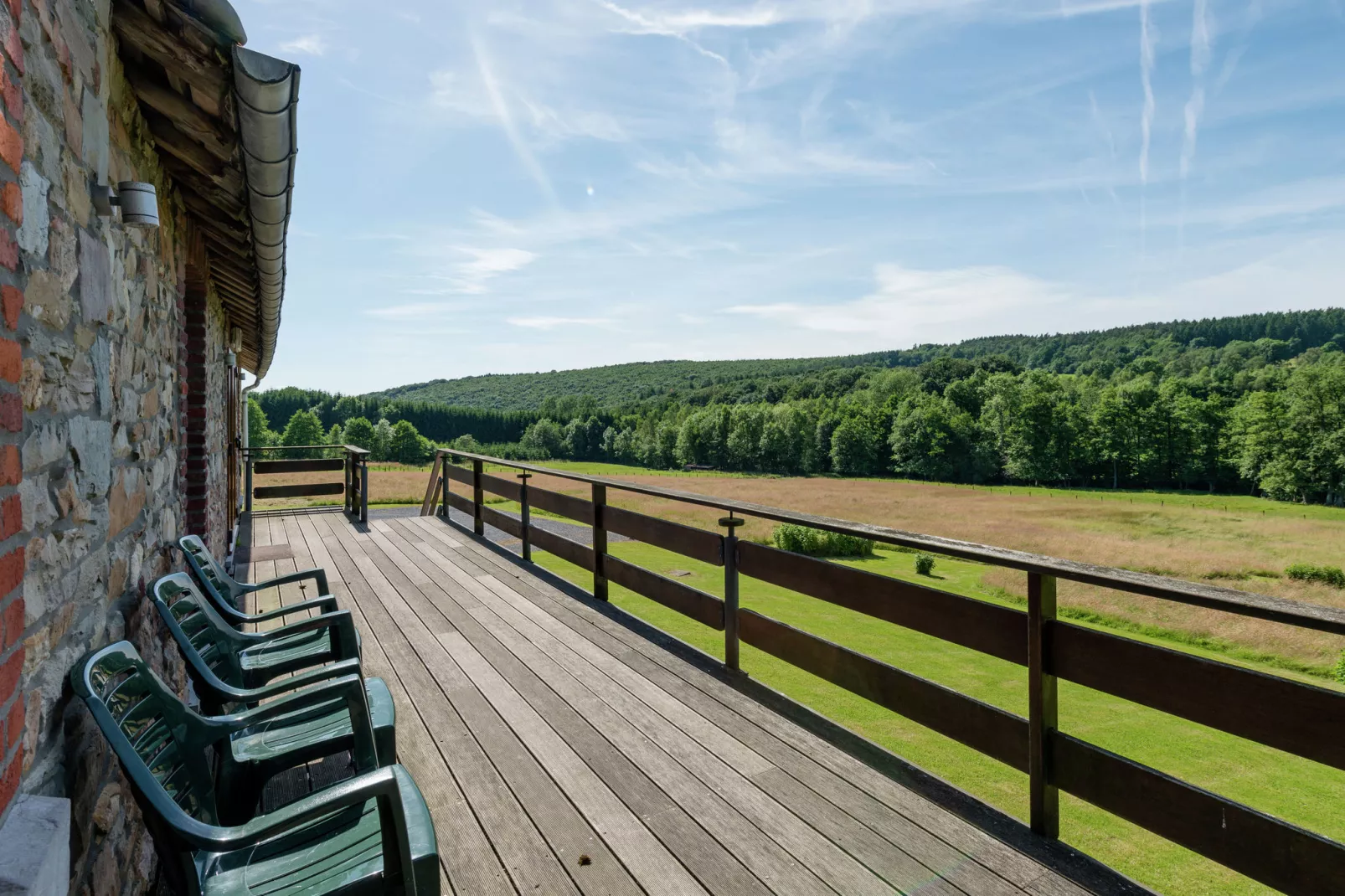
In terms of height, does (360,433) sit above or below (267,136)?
below

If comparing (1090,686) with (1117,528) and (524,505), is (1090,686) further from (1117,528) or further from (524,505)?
(1117,528)

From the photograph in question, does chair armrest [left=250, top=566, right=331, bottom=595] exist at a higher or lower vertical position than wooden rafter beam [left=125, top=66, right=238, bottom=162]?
lower

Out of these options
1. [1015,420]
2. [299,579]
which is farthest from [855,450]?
[299,579]

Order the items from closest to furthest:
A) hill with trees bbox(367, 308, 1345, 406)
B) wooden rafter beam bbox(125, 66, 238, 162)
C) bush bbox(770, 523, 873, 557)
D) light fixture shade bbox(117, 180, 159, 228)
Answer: light fixture shade bbox(117, 180, 159, 228) < wooden rafter beam bbox(125, 66, 238, 162) < bush bbox(770, 523, 873, 557) < hill with trees bbox(367, 308, 1345, 406)

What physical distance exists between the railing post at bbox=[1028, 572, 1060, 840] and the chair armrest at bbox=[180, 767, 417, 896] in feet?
5.64

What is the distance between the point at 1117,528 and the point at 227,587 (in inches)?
1574

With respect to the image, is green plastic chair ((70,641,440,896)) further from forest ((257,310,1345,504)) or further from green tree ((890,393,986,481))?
green tree ((890,393,986,481))

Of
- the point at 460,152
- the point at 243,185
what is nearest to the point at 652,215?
the point at 460,152

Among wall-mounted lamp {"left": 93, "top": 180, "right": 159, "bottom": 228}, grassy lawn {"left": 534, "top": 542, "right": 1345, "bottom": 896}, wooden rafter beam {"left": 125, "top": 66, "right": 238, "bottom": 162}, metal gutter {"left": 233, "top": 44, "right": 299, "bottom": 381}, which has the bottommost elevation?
grassy lawn {"left": 534, "top": 542, "right": 1345, "bottom": 896}

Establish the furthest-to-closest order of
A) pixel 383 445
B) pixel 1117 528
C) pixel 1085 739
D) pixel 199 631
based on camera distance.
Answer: pixel 383 445
pixel 1117 528
pixel 1085 739
pixel 199 631

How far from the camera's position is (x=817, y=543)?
2502cm

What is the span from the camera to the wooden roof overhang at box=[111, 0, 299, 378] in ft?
5.47

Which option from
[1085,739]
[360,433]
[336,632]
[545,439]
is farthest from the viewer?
[545,439]

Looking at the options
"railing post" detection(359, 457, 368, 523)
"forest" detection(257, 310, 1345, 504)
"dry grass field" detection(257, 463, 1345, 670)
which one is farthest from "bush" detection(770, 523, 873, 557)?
"forest" detection(257, 310, 1345, 504)
